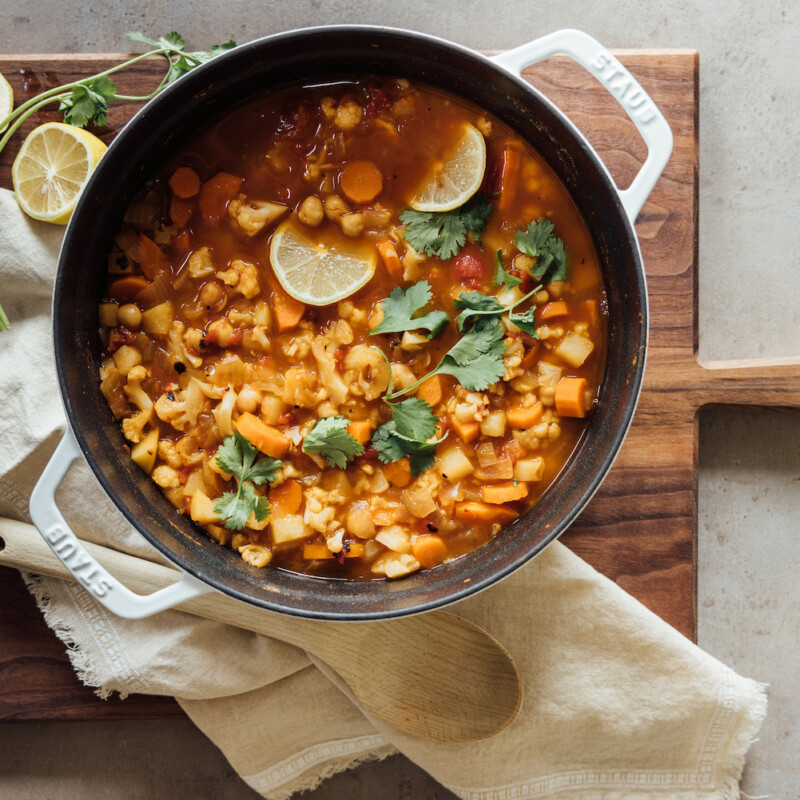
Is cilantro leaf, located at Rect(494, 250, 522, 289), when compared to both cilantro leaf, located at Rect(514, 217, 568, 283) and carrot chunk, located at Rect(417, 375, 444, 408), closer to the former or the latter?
cilantro leaf, located at Rect(514, 217, 568, 283)

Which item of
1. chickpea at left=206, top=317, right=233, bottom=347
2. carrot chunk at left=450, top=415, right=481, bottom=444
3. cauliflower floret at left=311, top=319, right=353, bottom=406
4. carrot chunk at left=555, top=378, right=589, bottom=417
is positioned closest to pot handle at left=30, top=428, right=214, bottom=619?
chickpea at left=206, top=317, right=233, bottom=347

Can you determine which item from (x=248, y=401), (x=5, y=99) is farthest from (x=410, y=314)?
(x=5, y=99)

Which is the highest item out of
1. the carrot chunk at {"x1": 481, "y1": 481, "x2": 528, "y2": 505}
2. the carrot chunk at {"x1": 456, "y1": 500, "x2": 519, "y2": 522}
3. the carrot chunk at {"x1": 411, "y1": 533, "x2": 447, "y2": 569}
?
the carrot chunk at {"x1": 481, "y1": 481, "x2": 528, "y2": 505}

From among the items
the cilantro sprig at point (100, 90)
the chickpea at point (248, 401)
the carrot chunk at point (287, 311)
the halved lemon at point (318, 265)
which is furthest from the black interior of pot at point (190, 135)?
the carrot chunk at point (287, 311)

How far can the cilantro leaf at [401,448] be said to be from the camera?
9.29 ft

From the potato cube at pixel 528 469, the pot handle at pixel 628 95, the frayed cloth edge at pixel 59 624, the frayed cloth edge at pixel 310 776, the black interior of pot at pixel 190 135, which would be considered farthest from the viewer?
the frayed cloth edge at pixel 310 776

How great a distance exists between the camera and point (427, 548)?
2896 mm

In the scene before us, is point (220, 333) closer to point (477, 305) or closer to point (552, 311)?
point (477, 305)

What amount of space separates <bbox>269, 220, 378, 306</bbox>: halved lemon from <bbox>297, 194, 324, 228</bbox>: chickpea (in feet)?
0.20

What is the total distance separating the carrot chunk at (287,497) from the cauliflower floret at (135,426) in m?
0.52

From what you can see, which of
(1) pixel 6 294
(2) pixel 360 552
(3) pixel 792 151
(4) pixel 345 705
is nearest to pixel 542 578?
(2) pixel 360 552

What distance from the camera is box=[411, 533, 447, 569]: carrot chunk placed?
2.89 meters

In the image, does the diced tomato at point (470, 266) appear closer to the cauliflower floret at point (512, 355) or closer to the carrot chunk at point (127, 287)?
the cauliflower floret at point (512, 355)

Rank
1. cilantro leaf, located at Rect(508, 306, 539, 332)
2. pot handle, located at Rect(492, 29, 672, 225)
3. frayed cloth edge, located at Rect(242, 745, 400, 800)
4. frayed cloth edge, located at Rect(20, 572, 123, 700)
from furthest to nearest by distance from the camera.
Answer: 1. frayed cloth edge, located at Rect(242, 745, 400, 800)
2. frayed cloth edge, located at Rect(20, 572, 123, 700)
3. cilantro leaf, located at Rect(508, 306, 539, 332)
4. pot handle, located at Rect(492, 29, 672, 225)
